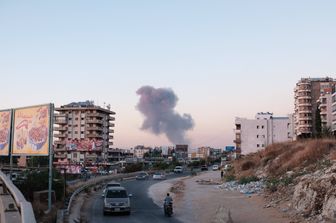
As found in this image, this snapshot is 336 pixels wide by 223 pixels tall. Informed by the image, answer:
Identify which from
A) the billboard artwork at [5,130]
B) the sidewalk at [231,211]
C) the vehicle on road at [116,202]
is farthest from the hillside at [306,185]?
the billboard artwork at [5,130]

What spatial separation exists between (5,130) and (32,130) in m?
4.21

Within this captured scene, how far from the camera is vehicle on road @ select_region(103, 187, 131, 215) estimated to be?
28688 mm

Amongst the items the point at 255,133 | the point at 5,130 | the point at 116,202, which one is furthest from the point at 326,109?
the point at 5,130

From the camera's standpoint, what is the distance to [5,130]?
105 ft

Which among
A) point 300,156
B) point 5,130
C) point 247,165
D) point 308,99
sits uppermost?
point 308,99

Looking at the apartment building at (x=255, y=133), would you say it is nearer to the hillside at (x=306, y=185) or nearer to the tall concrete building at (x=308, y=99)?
the tall concrete building at (x=308, y=99)

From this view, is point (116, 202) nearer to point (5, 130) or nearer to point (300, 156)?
point (5, 130)

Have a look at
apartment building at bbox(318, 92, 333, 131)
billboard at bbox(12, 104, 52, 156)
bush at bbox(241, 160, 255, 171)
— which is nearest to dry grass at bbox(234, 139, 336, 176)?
bush at bbox(241, 160, 255, 171)

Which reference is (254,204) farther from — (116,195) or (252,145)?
(252,145)

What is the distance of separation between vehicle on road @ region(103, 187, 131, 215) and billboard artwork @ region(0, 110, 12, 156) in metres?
8.37

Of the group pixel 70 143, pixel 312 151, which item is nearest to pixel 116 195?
pixel 312 151

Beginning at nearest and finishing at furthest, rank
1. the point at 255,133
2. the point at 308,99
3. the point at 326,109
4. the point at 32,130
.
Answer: the point at 32,130
the point at 326,109
the point at 255,133
the point at 308,99

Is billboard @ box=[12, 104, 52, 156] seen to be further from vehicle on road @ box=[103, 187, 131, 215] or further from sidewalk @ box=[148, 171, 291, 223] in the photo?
sidewalk @ box=[148, 171, 291, 223]

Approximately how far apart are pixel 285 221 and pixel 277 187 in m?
11.1
